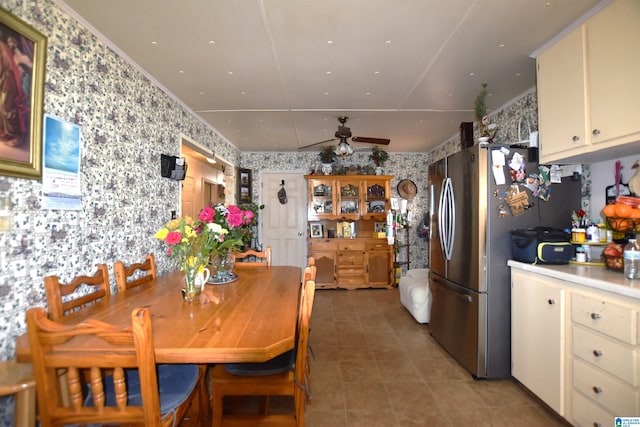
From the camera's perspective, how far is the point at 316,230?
538 centimetres

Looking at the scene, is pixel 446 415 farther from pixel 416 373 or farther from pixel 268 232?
pixel 268 232

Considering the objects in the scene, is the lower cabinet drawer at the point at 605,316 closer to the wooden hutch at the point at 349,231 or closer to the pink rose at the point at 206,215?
the pink rose at the point at 206,215

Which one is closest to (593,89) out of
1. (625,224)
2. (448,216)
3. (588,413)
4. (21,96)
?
(625,224)

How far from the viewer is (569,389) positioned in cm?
168

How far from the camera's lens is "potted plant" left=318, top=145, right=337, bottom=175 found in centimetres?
520

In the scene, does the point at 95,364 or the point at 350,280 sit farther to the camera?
the point at 350,280

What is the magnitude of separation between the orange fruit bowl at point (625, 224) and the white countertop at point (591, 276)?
280 millimetres

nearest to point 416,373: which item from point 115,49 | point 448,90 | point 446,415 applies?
point 446,415

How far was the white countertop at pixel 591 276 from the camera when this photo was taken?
1.38 m

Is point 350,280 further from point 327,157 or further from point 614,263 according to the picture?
point 614,263

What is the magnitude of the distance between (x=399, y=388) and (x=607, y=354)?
1.25 metres

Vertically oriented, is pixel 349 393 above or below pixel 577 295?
below

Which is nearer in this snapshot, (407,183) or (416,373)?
(416,373)

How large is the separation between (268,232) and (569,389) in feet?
15.3
